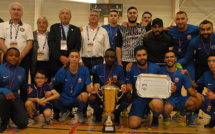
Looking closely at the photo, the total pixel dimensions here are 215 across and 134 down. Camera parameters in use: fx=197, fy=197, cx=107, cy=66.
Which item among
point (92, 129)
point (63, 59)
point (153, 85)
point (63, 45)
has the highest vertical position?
point (63, 45)

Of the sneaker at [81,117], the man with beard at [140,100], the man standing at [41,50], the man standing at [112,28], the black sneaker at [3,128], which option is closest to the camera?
the black sneaker at [3,128]

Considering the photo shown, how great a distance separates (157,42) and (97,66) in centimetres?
127

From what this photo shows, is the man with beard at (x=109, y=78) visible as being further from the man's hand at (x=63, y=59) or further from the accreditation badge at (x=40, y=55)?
the accreditation badge at (x=40, y=55)

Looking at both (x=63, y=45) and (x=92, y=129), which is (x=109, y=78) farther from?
(x=63, y=45)

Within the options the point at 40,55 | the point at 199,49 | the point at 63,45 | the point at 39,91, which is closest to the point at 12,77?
the point at 39,91

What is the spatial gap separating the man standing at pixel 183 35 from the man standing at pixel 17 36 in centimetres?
291

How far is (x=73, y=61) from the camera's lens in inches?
140

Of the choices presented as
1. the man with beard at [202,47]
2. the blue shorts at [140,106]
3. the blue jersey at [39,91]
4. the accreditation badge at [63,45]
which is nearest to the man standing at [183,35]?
the man with beard at [202,47]

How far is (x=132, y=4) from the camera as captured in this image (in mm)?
11977

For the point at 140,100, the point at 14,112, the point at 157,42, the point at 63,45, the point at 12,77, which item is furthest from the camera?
the point at 63,45

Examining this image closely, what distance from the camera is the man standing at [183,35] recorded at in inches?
154

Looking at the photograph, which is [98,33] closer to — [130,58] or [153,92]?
[130,58]

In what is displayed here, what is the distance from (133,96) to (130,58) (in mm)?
757

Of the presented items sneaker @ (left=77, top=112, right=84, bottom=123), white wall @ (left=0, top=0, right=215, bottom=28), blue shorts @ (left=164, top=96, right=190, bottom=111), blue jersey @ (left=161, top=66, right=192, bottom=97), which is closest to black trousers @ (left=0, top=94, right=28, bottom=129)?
sneaker @ (left=77, top=112, right=84, bottom=123)
